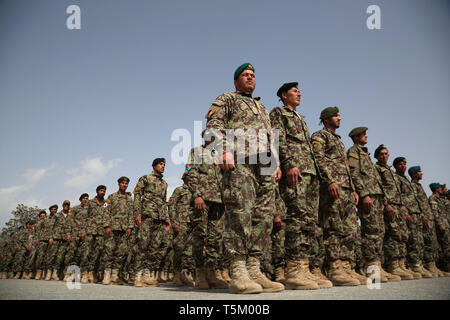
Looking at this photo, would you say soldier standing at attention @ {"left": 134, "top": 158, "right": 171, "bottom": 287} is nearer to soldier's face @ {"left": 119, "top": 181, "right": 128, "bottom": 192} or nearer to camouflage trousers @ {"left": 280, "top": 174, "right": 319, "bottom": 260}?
soldier's face @ {"left": 119, "top": 181, "right": 128, "bottom": 192}

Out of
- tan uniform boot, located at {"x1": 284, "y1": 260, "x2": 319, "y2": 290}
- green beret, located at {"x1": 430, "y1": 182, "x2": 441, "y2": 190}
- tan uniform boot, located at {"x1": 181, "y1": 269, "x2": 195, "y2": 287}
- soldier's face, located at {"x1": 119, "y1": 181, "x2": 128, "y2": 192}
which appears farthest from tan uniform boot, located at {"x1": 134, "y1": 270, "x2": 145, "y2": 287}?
green beret, located at {"x1": 430, "y1": 182, "x2": 441, "y2": 190}

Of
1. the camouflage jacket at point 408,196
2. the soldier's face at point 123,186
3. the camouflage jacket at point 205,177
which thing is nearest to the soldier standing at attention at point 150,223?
the camouflage jacket at point 205,177

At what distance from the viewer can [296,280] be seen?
142 inches

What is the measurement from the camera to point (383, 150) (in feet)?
22.4

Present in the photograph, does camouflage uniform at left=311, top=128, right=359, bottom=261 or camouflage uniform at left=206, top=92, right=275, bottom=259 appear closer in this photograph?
camouflage uniform at left=206, top=92, right=275, bottom=259

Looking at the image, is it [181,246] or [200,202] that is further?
[181,246]

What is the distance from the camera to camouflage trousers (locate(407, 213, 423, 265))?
6.55 metres

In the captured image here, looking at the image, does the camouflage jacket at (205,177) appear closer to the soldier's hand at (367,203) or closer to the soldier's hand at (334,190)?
the soldier's hand at (334,190)

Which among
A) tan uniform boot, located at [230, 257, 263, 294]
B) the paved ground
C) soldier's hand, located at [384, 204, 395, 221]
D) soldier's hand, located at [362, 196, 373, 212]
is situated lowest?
the paved ground

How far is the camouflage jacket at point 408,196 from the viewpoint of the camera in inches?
281

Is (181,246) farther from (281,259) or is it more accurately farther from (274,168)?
(274,168)

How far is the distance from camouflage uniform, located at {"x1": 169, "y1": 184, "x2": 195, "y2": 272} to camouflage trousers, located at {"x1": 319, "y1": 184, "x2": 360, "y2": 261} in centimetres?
225
